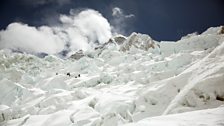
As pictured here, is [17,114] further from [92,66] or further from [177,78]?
[92,66]

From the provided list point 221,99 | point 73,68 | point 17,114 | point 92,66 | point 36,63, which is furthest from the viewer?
point 36,63

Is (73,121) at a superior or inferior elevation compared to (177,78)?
inferior

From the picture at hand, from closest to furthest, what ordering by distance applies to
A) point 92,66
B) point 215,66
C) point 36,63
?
point 215,66, point 92,66, point 36,63

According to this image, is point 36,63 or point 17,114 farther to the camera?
point 36,63

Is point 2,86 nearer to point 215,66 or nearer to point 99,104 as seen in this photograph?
point 99,104

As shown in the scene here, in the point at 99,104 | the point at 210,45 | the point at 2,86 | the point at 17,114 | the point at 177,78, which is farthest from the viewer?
the point at 210,45

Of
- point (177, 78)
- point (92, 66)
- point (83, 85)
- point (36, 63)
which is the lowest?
point (177, 78)

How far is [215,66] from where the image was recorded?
16391 millimetres

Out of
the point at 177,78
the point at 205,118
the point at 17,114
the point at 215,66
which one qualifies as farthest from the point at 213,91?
the point at 17,114

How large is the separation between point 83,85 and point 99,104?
25.8 meters

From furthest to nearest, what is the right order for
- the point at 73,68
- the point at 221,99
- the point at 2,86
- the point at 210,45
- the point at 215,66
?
the point at 73,68
the point at 210,45
the point at 2,86
the point at 215,66
the point at 221,99

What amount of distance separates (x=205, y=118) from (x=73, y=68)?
68.5m

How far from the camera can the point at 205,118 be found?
877 cm

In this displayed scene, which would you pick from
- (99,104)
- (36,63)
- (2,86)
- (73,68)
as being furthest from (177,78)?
(36,63)
